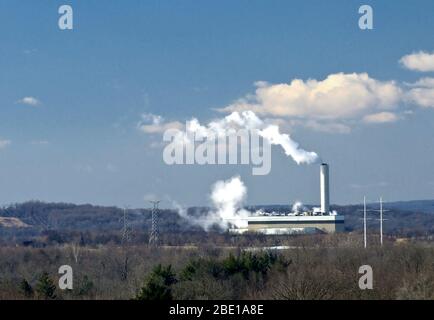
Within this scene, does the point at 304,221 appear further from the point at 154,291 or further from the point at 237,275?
the point at 154,291

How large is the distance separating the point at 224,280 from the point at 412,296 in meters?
22.1

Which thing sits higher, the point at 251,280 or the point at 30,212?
the point at 30,212

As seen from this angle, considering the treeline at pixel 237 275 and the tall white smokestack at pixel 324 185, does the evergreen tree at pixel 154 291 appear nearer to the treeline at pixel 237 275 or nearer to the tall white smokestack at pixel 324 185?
the treeline at pixel 237 275

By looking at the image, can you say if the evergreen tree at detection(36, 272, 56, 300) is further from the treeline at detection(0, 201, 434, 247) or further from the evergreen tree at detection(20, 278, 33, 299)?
the treeline at detection(0, 201, 434, 247)

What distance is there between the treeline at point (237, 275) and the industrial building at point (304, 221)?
2627cm

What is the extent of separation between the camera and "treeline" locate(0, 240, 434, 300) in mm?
39500

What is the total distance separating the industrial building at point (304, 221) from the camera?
113312mm

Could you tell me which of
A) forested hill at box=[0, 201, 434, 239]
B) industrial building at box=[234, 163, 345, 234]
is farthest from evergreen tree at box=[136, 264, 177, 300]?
forested hill at box=[0, 201, 434, 239]

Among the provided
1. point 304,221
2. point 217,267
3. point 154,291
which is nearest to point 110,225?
point 304,221

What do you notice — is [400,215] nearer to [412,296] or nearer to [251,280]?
[251,280]

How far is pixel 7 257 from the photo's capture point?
9106cm

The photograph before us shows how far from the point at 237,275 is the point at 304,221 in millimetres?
63228

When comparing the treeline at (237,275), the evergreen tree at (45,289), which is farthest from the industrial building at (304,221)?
the evergreen tree at (45,289)
